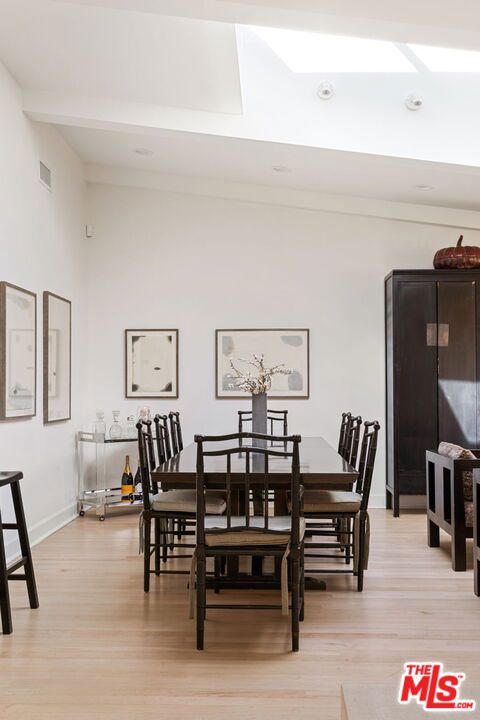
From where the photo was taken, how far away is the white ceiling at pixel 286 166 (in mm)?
5352

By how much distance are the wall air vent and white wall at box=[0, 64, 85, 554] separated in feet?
0.19

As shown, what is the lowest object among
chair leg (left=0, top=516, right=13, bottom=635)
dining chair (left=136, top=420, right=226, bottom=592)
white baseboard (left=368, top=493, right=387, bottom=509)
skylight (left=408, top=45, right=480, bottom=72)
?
white baseboard (left=368, top=493, right=387, bottom=509)

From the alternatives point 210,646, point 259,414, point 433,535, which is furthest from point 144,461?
point 433,535

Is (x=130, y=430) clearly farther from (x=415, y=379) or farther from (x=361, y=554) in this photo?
(x=361, y=554)

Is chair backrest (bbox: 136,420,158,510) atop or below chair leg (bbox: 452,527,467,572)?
atop

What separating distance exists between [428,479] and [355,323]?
85.0 inches

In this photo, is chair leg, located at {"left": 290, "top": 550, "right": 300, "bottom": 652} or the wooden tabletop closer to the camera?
chair leg, located at {"left": 290, "top": 550, "right": 300, "bottom": 652}

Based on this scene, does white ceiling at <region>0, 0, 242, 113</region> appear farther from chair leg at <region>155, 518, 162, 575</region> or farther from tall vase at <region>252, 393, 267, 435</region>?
chair leg at <region>155, 518, 162, 575</region>

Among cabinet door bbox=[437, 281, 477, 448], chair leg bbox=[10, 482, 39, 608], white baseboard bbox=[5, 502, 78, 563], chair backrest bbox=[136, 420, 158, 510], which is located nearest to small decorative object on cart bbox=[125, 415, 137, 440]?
white baseboard bbox=[5, 502, 78, 563]

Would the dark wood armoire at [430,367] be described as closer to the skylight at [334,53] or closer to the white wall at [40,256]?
the skylight at [334,53]

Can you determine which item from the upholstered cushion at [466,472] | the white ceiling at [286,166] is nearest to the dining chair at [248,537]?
the upholstered cushion at [466,472]

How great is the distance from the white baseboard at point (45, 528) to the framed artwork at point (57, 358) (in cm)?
81

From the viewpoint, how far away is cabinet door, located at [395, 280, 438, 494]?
6.27 m

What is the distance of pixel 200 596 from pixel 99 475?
3834 mm
